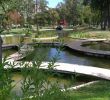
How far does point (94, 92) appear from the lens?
9578 millimetres

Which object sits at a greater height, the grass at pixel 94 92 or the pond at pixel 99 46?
the grass at pixel 94 92

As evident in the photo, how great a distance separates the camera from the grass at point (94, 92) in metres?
8.52

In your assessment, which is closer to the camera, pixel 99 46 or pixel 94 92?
pixel 94 92

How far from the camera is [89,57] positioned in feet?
73.7

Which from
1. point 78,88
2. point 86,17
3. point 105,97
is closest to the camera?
point 105,97

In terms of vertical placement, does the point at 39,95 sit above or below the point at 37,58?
below

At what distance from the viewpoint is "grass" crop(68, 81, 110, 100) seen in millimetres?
8523

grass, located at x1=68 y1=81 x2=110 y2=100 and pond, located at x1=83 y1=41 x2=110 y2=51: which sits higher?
grass, located at x1=68 y1=81 x2=110 y2=100

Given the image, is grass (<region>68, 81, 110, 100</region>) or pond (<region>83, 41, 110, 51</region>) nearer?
grass (<region>68, 81, 110, 100</region>)

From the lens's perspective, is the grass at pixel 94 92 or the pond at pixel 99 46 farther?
the pond at pixel 99 46

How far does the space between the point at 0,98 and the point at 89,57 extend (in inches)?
791

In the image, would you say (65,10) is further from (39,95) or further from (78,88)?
(39,95)

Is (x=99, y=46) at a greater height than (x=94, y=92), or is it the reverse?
(x=94, y=92)

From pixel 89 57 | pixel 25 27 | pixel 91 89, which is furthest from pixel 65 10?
pixel 25 27
